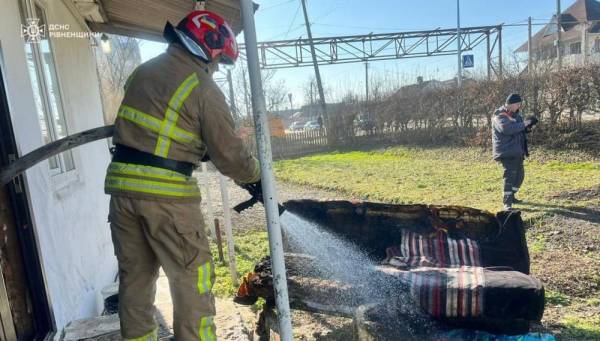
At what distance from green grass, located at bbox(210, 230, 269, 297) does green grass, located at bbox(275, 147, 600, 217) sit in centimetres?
282

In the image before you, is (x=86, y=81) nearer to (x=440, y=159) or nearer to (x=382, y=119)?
(x=440, y=159)

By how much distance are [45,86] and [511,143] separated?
623cm

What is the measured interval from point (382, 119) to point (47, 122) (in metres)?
13.9

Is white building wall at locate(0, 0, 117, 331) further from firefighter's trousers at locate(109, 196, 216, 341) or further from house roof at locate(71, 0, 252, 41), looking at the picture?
firefighter's trousers at locate(109, 196, 216, 341)

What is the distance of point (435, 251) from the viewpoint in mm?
3271

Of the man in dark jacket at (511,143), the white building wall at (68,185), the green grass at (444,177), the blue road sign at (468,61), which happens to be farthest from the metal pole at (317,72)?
the white building wall at (68,185)

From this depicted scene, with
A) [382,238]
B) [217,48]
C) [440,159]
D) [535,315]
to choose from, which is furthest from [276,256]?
[440,159]

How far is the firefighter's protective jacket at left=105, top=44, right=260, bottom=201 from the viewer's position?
1835 millimetres

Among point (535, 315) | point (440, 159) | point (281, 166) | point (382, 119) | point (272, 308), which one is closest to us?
point (535, 315)

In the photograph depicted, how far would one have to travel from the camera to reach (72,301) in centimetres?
292

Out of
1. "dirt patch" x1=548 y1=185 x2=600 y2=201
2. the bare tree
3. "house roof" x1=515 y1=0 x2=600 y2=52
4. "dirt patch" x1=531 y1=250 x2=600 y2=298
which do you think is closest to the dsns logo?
"dirt patch" x1=531 y1=250 x2=600 y2=298

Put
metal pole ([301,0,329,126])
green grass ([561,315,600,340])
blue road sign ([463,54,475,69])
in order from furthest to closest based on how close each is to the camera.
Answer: metal pole ([301,0,329,126])
blue road sign ([463,54,475,69])
green grass ([561,315,600,340])

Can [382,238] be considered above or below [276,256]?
below

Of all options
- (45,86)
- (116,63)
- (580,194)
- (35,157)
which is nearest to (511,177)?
(580,194)
